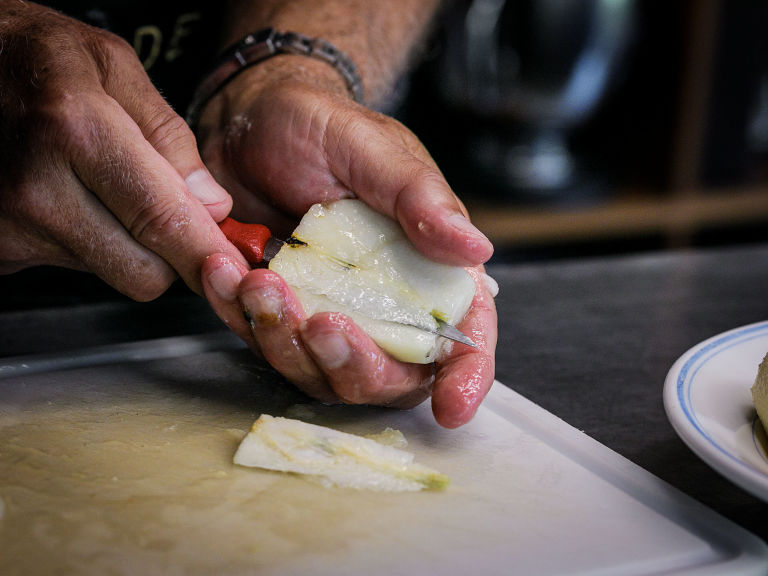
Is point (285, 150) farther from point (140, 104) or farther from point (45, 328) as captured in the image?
point (45, 328)

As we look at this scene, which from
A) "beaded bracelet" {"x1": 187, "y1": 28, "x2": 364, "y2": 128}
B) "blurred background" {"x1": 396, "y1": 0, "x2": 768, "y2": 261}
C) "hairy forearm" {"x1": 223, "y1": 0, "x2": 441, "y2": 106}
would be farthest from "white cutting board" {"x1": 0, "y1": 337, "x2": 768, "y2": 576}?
"blurred background" {"x1": 396, "y1": 0, "x2": 768, "y2": 261}

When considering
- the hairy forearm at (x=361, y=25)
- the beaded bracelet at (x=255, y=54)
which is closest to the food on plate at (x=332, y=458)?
the beaded bracelet at (x=255, y=54)

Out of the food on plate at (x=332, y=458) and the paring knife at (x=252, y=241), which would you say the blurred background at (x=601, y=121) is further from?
the food on plate at (x=332, y=458)

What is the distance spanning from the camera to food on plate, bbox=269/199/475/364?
0.94 meters

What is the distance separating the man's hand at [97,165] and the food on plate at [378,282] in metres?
0.09

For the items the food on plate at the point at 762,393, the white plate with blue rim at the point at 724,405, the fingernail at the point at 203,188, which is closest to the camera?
the white plate with blue rim at the point at 724,405

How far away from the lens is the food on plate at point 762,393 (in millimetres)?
800

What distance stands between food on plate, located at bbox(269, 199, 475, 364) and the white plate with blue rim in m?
0.27

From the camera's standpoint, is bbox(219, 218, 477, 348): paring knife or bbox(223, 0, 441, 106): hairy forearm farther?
bbox(223, 0, 441, 106): hairy forearm

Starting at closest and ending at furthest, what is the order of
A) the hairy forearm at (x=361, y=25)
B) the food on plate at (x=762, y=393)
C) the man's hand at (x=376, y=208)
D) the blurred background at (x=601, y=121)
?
the food on plate at (x=762, y=393) → the man's hand at (x=376, y=208) → the hairy forearm at (x=361, y=25) → the blurred background at (x=601, y=121)

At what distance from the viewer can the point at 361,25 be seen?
1.84 m

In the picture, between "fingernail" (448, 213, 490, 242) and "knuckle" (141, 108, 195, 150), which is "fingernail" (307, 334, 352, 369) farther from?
"knuckle" (141, 108, 195, 150)

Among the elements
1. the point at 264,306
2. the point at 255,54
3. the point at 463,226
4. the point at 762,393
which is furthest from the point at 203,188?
the point at 762,393

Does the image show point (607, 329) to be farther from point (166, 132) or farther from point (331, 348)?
point (166, 132)
